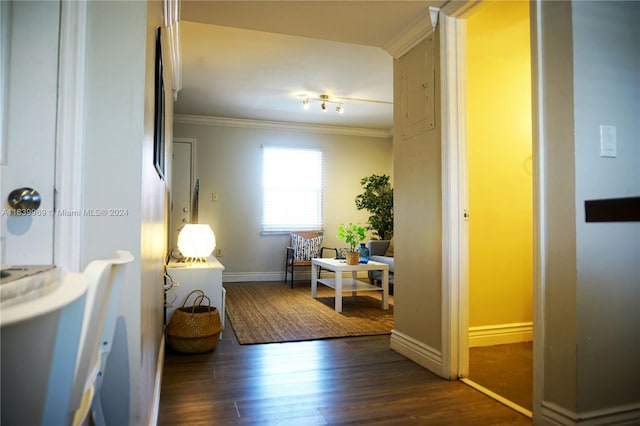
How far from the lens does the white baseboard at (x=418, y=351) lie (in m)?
2.40

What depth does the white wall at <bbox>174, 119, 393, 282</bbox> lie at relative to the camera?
593 cm

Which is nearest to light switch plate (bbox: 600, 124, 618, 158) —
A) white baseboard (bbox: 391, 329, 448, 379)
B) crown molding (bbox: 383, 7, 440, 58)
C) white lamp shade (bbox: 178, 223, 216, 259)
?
crown molding (bbox: 383, 7, 440, 58)

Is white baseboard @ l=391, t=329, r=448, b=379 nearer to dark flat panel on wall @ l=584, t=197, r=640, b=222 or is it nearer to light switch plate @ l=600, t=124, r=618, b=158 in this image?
dark flat panel on wall @ l=584, t=197, r=640, b=222

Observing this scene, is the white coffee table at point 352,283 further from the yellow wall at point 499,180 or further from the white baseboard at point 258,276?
the white baseboard at point 258,276

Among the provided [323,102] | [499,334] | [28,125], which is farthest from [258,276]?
[28,125]

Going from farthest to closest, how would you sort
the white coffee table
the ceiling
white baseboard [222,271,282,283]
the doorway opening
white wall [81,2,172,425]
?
1. white baseboard [222,271,282,283]
2. the white coffee table
3. the doorway opening
4. the ceiling
5. white wall [81,2,172,425]

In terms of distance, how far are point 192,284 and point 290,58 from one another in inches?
90.3

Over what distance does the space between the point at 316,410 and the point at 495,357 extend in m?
1.51

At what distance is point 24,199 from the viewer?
1.04 m

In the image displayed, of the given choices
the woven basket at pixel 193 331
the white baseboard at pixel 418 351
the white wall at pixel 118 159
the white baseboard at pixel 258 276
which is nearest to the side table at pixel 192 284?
the woven basket at pixel 193 331

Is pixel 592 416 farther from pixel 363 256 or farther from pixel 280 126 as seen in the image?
pixel 280 126

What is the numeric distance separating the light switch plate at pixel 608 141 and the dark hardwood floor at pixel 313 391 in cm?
126

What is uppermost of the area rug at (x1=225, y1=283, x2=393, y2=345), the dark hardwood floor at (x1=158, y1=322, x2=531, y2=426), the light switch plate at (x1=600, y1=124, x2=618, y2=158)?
the light switch plate at (x1=600, y1=124, x2=618, y2=158)

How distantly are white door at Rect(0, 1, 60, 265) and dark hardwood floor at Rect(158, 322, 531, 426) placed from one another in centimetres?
114
